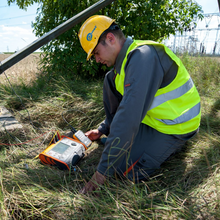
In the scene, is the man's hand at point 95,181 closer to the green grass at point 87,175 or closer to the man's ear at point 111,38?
the green grass at point 87,175

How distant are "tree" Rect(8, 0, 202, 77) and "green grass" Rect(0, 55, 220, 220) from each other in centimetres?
48

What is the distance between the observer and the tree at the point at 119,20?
3.96 metres

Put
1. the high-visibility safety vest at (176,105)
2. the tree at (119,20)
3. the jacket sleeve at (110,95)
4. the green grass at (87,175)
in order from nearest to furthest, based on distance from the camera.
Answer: the green grass at (87,175), the high-visibility safety vest at (176,105), the jacket sleeve at (110,95), the tree at (119,20)

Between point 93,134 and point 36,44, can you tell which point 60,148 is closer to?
point 93,134

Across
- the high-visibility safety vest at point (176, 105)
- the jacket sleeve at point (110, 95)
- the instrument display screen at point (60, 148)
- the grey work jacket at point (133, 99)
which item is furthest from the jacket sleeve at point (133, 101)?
the jacket sleeve at point (110, 95)

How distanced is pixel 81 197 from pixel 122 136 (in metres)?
0.54

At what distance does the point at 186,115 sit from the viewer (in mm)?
1813

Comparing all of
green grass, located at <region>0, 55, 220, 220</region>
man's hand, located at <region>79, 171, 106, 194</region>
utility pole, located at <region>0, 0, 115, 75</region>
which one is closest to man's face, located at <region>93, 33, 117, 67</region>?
utility pole, located at <region>0, 0, 115, 75</region>

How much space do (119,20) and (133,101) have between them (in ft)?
10.9

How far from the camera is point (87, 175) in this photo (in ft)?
6.40

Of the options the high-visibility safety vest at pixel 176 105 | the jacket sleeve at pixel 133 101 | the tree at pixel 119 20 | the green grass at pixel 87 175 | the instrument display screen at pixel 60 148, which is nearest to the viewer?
the green grass at pixel 87 175

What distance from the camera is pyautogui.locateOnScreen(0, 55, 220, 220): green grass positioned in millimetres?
1289

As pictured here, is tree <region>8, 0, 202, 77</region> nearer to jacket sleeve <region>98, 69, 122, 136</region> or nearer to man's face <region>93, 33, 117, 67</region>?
jacket sleeve <region>98, 69, 122, 136</region>

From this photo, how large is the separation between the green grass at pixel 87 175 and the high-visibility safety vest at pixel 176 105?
15cm
